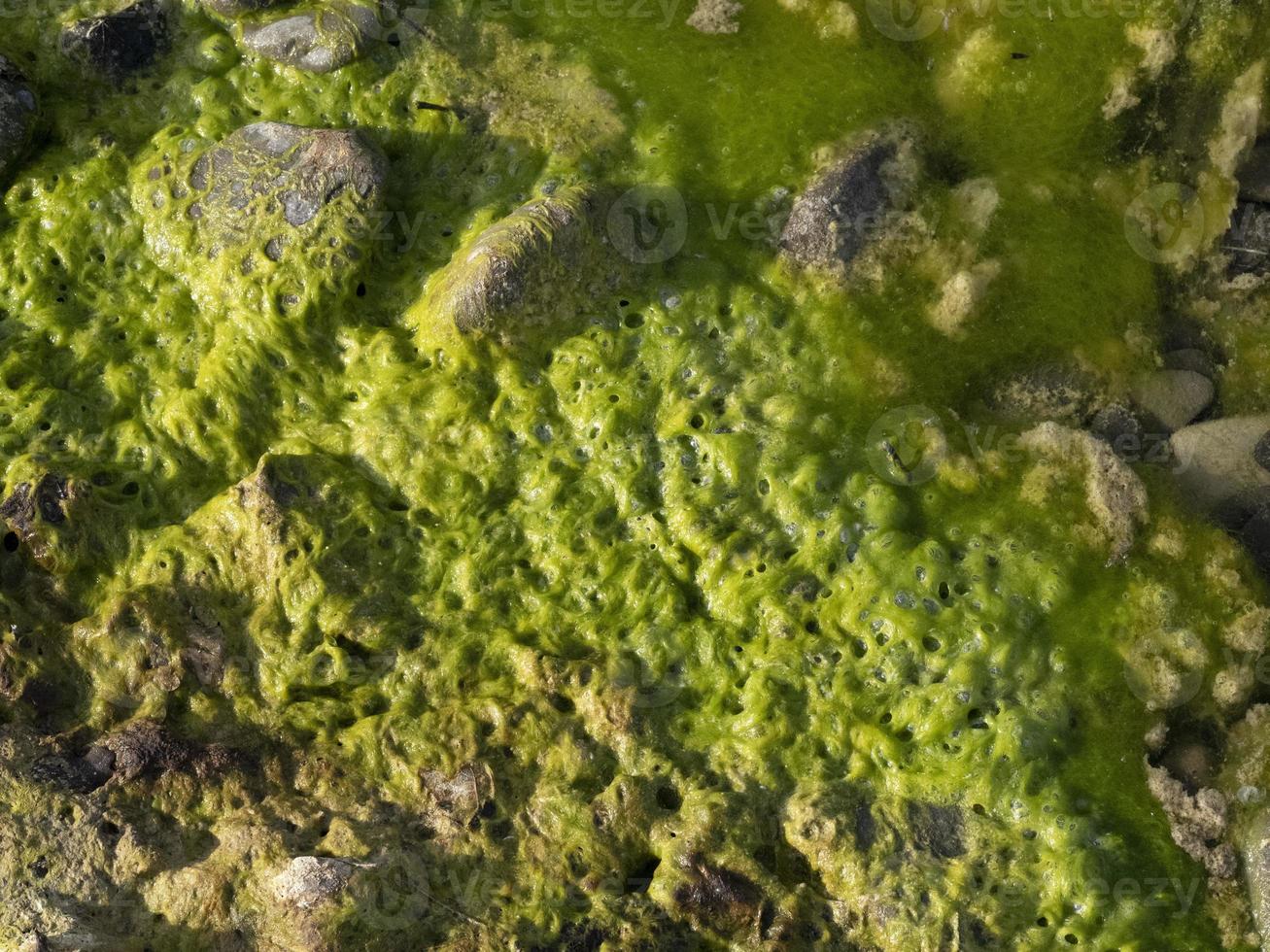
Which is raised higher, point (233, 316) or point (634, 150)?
point (233, 316)

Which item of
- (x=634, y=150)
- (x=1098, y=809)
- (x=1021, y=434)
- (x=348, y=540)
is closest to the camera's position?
(x=1098, y=809)

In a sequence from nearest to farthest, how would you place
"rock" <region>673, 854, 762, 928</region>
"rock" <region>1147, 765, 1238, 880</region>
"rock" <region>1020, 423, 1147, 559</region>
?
"rock" <region>673, 854, 762, 928</region> < "rock" <region>1147, 765, 1238, 880</region> < "rock" <region>1020, 423, 1147, 559</region>

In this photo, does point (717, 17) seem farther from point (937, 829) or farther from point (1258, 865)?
point (1258, 865)

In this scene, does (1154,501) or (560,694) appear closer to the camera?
(560,694)

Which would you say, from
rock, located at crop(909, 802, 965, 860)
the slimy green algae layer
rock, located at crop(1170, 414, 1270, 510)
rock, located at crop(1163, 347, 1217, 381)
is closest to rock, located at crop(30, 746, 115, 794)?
the slimy green algae layer

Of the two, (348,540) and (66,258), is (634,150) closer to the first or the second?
(348,540)

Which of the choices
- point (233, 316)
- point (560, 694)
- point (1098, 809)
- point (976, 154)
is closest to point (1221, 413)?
point (976, 154)

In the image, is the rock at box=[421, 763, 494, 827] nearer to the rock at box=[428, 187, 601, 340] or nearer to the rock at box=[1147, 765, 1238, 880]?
the rock at box=[428, 187, 601, 340]
